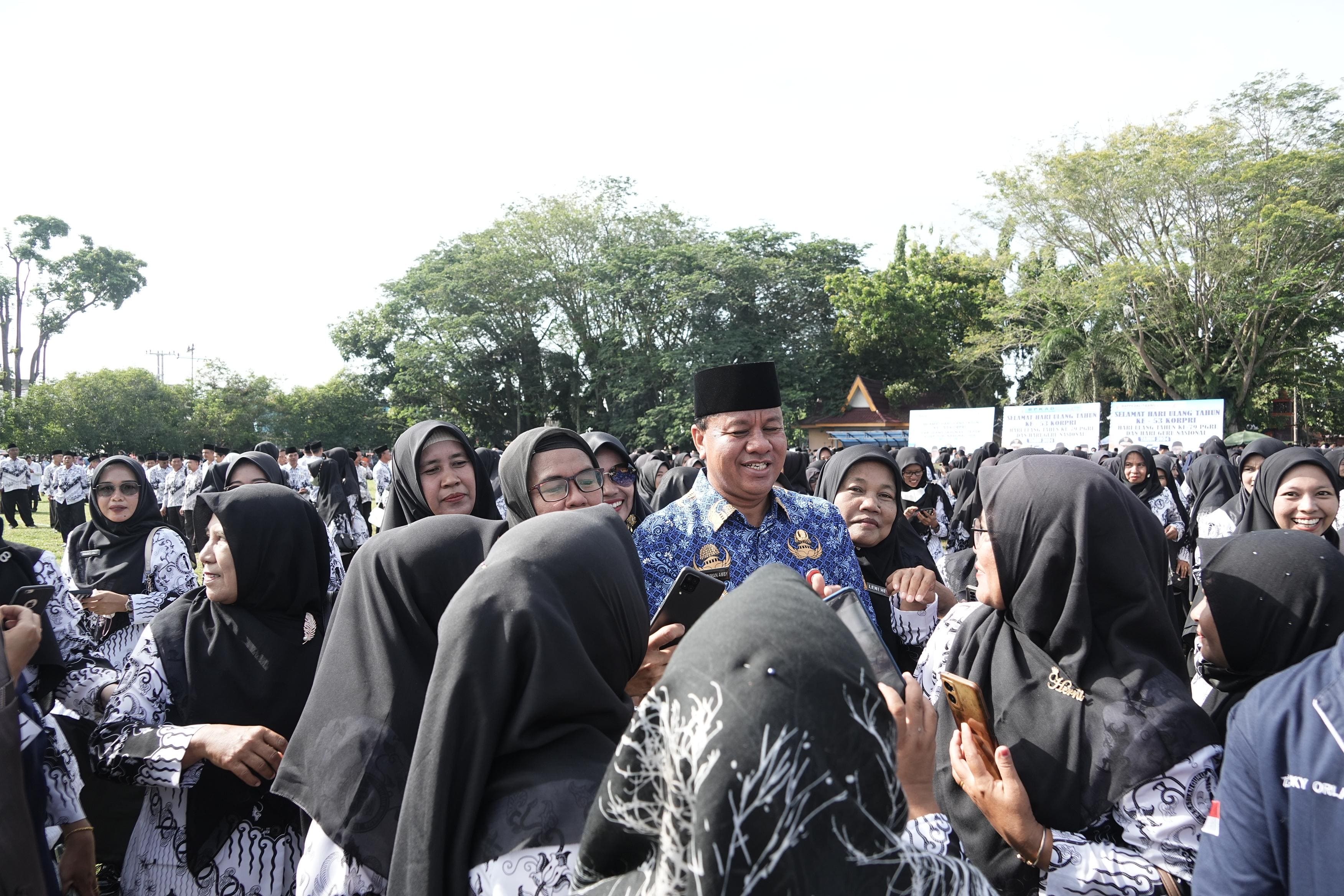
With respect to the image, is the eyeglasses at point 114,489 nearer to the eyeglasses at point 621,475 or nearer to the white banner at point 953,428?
the eyeglasses at point 621,475

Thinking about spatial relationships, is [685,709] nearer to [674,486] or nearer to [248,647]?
[248,647]

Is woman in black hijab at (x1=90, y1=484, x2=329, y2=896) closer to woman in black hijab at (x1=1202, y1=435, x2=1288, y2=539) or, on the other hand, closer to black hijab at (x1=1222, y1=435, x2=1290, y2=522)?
woman in black hijab at (x1=1202, y1=435, x2=1288, y2=539)

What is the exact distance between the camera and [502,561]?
1565 mm

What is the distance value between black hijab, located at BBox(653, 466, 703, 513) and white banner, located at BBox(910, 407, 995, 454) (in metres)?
13.9

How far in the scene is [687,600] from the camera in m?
2.14

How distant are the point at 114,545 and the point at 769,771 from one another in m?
5.43

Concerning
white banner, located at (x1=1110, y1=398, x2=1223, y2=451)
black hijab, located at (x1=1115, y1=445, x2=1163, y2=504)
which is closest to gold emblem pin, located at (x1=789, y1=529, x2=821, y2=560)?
black hijab, located at (x1=1115, y1=445, x2=1163, y2=504)

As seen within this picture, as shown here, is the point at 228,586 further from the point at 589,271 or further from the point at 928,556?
the point at 589,271

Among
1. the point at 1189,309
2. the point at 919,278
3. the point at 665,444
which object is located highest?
the point at 919,278

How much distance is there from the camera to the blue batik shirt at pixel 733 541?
9.43 feet

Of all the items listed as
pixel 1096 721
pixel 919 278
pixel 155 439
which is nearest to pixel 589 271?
pixel 919 278

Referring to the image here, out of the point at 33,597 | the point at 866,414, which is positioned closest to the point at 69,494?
the point at 33,597

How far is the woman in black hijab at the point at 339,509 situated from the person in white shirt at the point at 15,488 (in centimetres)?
1248

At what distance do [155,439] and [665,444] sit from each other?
63.8 feet
